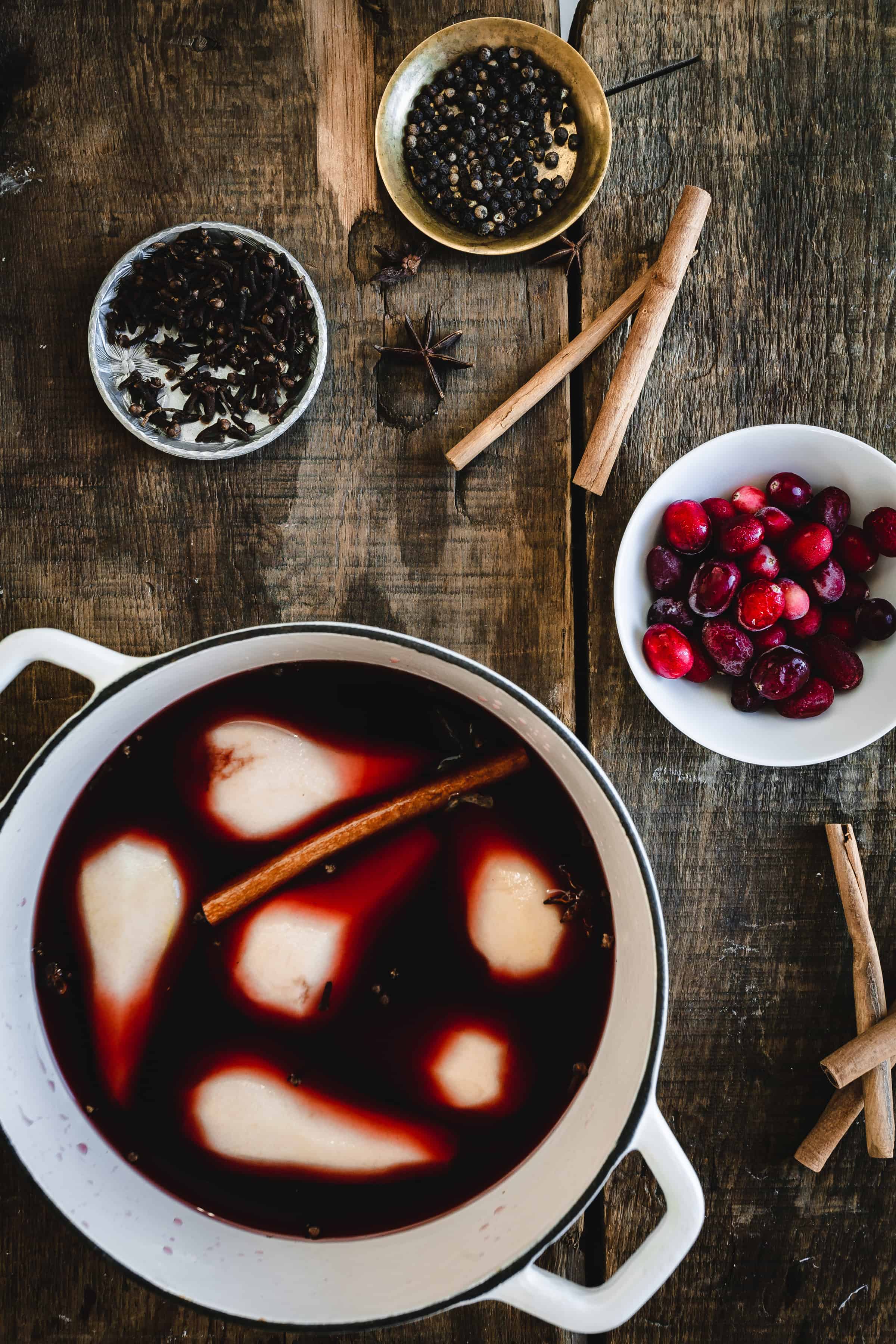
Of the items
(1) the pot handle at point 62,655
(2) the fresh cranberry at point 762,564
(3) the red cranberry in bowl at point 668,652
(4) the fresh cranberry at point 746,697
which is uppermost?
(2) the fresh cranberry at point 762,564

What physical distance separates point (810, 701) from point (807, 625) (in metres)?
0.06

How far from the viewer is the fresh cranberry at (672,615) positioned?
2.31 feet

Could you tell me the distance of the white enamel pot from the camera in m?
0.58

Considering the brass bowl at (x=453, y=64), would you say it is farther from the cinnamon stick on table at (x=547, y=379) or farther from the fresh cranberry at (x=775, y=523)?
the fresh cranberry at (x=775, y=523)

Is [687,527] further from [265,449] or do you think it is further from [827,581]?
[265,449]

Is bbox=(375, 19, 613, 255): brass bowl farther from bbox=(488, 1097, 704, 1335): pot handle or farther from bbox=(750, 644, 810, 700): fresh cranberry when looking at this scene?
bbox=(488, 1097, 704, 1335): pot handle

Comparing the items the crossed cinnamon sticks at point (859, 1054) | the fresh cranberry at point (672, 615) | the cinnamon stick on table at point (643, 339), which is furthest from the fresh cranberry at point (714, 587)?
the crossed cinnamon sticks at point (859, 1054)

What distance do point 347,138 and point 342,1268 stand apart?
3.07 ft

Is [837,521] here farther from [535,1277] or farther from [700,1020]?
[535,1277]

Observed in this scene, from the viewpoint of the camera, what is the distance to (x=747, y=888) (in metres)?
0.76

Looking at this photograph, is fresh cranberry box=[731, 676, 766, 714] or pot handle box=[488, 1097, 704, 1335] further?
fresh cranberry box=[731, 676, 766, 714]

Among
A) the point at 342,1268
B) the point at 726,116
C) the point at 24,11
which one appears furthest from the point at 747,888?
the point at 24,11

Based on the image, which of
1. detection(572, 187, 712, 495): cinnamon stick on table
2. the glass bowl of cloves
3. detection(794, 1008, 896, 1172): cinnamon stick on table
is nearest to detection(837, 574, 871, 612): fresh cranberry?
detection(572, 187, 712, 495): cinnamon stick on table

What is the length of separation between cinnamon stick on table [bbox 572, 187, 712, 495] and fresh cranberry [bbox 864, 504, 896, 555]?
0.70 feet
